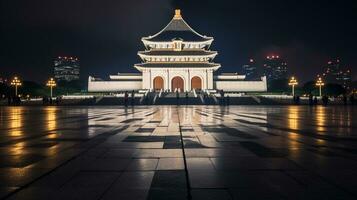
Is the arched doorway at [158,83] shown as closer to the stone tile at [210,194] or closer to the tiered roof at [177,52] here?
the tiered roof at [177,52]

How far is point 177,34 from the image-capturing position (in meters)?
86.2

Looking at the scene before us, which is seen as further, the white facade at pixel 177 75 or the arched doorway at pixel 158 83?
the arched doorway at pixel 158 83

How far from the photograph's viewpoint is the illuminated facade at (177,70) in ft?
265

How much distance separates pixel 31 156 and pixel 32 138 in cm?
375

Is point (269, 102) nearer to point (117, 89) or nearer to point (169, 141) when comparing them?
point (117, 89)

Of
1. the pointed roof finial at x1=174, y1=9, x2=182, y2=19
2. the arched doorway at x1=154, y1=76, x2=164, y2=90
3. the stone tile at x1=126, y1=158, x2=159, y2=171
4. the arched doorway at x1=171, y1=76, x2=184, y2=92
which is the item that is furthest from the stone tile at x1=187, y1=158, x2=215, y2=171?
the pointed roof finial at x1=174, y1=9, x2=182, y2=19

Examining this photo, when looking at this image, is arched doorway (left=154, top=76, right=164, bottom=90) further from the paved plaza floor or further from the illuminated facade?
the paved plaza floor

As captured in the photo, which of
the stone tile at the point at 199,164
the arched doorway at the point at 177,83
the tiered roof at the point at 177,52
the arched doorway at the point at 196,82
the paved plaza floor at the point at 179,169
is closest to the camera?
the paved plaza floor at the point at 179,169

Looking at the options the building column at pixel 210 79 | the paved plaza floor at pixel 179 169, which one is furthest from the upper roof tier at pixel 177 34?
the paved plaza floor at pixel 179 169

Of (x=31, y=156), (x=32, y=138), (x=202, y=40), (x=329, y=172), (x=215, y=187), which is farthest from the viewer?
(x=202, y=40)

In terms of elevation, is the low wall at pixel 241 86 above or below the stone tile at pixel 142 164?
above

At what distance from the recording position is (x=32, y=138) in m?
11.5

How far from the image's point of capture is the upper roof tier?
84.2 metres

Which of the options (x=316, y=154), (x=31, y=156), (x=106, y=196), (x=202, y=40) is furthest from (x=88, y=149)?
(x=202, y=40)
